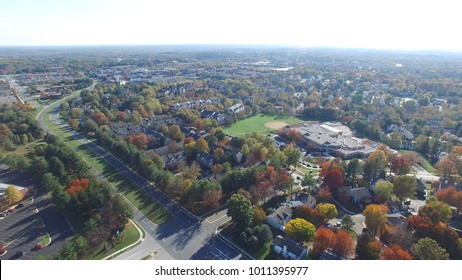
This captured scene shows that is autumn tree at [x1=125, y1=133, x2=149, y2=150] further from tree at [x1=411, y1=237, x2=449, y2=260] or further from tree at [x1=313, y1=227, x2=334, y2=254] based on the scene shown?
tree at [x1=411, y1=237, x2=449, y2=260]

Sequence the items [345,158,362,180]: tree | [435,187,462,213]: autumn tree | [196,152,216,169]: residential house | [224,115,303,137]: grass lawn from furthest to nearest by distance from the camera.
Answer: [224,115,303,137]: grass lawn → [196,152,216,169]: residential house → [345,158,362,180]: tree → [435,187,462,213]: autumn tree

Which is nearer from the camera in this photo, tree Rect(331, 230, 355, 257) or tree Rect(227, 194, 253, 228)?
tree Rect(331, 230, 355, 257)

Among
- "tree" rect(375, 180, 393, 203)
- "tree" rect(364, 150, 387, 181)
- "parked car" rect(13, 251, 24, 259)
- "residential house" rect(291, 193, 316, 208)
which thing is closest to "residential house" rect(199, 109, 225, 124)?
"tree" rect(364, 150, 387, 181)

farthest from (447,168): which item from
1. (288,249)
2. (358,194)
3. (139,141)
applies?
(139,141)

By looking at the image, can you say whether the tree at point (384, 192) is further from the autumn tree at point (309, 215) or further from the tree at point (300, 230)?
the tree at point (300, 230)

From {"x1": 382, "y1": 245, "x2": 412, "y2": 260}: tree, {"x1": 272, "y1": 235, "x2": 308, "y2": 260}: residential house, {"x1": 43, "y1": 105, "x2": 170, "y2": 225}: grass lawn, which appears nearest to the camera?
{"x1": 382, "y1": 245, "x2": 412, "y2": 260}: tree

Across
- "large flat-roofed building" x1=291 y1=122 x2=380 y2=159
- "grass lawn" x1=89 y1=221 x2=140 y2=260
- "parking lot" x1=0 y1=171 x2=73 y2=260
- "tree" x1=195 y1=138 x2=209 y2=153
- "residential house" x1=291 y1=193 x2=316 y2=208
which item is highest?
"tree" x1=195 y1=138 x2=209 y2=153

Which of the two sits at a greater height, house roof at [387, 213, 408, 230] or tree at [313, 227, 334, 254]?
tree at [313, 227, 334, 254]
